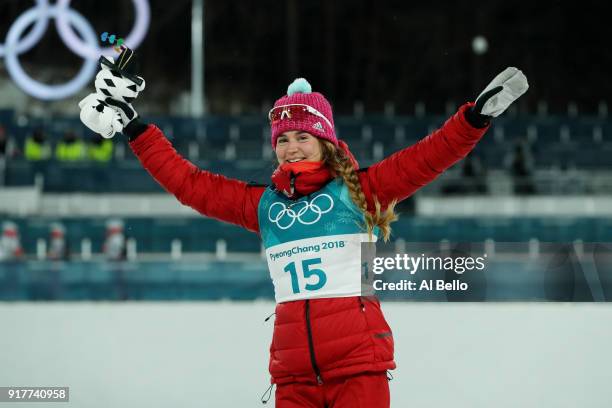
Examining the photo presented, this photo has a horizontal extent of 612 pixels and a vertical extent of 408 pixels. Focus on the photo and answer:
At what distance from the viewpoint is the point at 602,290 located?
5.49m

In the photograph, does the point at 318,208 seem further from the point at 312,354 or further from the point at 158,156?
the point at 158,156

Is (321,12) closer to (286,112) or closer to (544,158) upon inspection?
(544,158)

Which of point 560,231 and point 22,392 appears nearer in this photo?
point 22,392

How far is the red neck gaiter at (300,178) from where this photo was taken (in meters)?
2.88

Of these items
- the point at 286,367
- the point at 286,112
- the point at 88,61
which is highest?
the point at 88,61

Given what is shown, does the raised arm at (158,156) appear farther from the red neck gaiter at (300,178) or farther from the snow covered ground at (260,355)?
the snow covered ground at (260,355)

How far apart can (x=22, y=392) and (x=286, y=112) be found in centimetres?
234

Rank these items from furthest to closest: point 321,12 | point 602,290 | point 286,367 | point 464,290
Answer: point 321,12, point 602,290, point 464,290, point 286,367

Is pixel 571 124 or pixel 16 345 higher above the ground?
pixel 571 124

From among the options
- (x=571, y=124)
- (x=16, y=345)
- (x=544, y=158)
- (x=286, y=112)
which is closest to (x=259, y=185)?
(x=286, y=112)

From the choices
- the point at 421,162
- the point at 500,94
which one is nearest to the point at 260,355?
the point at 421,162

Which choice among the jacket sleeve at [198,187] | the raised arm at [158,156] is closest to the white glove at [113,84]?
the raised arm at [158,156]

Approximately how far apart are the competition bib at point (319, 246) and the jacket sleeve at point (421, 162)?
0.09 meters

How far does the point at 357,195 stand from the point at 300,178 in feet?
0.55
